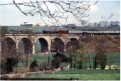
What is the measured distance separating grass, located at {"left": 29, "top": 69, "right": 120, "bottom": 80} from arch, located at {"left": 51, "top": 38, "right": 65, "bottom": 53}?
12cm

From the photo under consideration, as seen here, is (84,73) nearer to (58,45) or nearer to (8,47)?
(58,45)

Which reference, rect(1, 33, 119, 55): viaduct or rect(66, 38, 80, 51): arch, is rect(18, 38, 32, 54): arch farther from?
rect(66, 38, 80, 51): arch

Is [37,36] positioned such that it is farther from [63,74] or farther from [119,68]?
[119,68]

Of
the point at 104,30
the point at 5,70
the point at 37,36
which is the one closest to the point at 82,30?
the point at 104,30

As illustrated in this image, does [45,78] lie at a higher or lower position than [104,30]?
lower

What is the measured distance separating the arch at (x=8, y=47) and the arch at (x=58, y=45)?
18 centimetres

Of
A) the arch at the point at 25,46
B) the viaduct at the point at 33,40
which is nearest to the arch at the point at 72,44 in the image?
the viaduct at the point at 33,40

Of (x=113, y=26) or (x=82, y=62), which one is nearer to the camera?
(x=113, y=26)

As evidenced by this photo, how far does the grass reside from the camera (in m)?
1.01

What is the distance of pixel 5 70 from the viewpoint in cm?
109

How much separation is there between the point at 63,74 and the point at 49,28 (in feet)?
0.70

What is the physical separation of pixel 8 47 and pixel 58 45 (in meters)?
0.23

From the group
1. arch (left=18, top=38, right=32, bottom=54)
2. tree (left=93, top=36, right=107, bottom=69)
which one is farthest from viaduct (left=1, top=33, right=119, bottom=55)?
tree (left=93, top=36, right=107, bottom=69)

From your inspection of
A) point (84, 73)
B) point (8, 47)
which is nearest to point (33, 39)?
point (8, 47)
